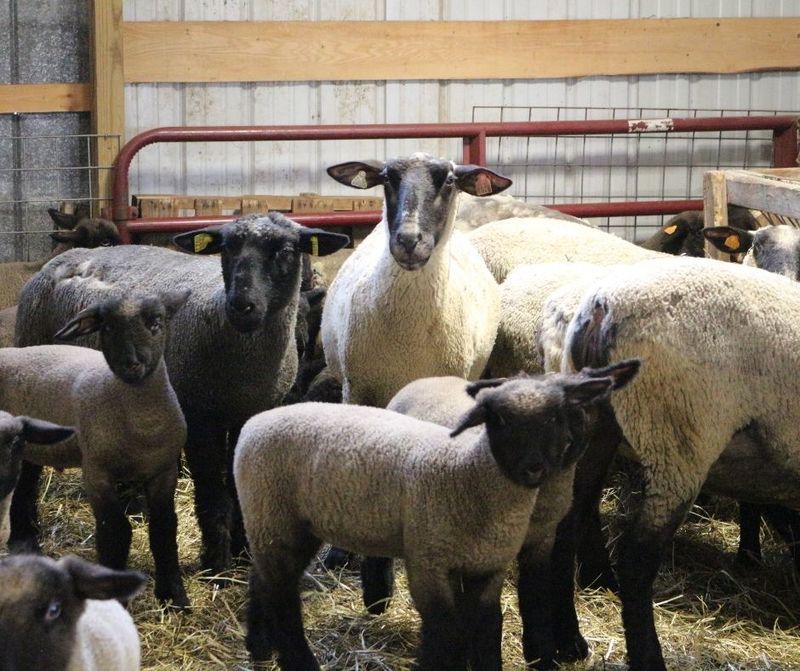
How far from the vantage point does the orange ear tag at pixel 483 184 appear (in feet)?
19.9

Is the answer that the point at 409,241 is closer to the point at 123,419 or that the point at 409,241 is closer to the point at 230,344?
the point at 230,344

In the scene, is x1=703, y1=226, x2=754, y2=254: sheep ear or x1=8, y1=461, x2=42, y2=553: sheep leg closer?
x1=8, y1=461, x2=42, y2=553: sheep leg

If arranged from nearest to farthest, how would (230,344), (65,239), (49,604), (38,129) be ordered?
(49,604) → (230,344) → (65,239) → (38,129)

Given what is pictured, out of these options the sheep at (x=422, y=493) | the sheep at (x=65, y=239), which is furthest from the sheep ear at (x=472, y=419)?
the sheep at (x=65, y=239)

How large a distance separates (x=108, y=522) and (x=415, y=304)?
1657 mm

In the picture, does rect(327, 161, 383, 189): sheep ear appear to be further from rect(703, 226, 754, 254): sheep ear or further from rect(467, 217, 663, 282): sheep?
rect(703, 226, 754, 254): sheep ear

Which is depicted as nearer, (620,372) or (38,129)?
(620,372)

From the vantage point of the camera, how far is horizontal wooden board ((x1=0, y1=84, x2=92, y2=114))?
9.81 metres

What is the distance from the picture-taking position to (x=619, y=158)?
1109 centimetres

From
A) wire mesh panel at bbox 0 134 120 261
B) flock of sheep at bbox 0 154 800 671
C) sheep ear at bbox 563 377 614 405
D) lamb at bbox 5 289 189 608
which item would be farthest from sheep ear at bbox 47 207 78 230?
sheep ear at bbox 563 377 614 405

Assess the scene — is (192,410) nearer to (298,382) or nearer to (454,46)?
(298,382)

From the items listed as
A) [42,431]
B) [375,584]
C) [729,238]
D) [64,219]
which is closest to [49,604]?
[42,431]

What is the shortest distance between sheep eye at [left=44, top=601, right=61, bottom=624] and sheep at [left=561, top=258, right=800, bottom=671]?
7.40ft

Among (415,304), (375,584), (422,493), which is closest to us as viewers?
(422,493)
